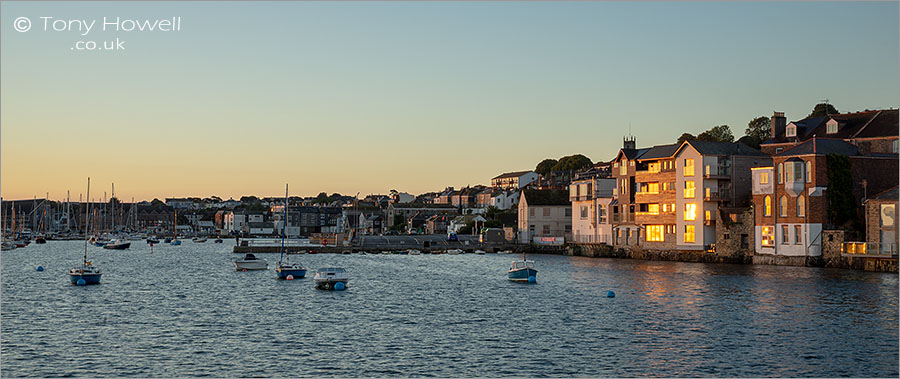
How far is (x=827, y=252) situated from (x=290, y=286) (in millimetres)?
52289

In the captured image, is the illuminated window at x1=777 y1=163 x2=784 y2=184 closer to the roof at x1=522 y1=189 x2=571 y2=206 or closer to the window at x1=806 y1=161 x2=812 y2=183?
the window at x1=806 y1=161 x2=812 y2=183

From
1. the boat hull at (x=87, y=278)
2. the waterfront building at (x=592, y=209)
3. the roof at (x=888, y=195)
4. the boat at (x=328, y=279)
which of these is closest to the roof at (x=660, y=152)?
the waterfront building at (x=592, y=209)

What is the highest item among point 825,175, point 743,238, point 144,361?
point 825,175

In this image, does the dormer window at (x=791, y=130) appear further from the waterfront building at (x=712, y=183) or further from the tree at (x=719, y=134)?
the tree at (x=719, y=134)

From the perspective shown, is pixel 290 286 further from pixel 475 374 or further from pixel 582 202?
pixel 582 202

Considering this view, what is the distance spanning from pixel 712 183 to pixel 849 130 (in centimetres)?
1866

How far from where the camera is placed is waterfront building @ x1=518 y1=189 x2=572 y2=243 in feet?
466

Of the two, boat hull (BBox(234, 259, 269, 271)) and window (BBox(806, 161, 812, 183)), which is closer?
window (BBox(806, 161, 812, 183))

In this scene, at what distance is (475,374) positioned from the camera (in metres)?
34.1

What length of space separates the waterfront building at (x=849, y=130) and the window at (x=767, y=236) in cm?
1337

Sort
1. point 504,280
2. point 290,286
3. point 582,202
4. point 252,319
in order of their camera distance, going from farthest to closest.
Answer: point 582,202, point 504,280, point 290,286, point 252,319

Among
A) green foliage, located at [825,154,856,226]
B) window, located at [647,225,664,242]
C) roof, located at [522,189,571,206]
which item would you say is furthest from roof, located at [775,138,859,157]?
roof, located at [522,189,571,206]

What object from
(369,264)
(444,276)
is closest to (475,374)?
(444,276)

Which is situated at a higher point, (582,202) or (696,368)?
(582,202)
